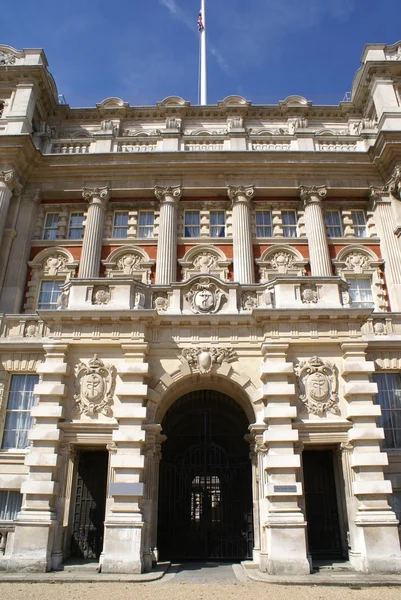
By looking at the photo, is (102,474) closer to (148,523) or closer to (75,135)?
(148,523)

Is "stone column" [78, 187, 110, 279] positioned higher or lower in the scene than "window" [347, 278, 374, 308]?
higher

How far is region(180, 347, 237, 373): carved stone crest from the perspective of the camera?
14.9 meters

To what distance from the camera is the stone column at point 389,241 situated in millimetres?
23328

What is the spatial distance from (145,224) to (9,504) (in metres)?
15.1

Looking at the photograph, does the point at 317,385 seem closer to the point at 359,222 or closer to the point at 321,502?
the point at 321,502

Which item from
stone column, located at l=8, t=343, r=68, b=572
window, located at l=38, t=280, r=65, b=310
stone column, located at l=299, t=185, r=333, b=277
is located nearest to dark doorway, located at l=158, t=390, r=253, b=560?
stone column, located at l=8, t=343, r=68, b=572

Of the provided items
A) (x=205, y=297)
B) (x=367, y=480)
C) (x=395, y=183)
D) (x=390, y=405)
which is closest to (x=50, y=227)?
(x=205, y=297)

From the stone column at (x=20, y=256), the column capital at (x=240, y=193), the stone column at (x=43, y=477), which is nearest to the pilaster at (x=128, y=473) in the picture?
the stone column at (x=43, y=477)

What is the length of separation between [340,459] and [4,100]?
25.9 meters

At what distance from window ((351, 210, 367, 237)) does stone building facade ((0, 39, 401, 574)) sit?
20 centimetres

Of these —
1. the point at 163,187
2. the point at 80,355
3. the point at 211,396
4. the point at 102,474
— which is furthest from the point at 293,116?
the point at 102,474

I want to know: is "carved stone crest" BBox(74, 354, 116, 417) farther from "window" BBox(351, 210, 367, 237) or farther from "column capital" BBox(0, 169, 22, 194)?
"window" BBox(351, 210, 367, 237)

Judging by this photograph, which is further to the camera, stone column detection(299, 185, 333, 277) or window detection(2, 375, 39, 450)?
stone column detection(299, 185, 333, 277)

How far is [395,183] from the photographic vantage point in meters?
24.7
